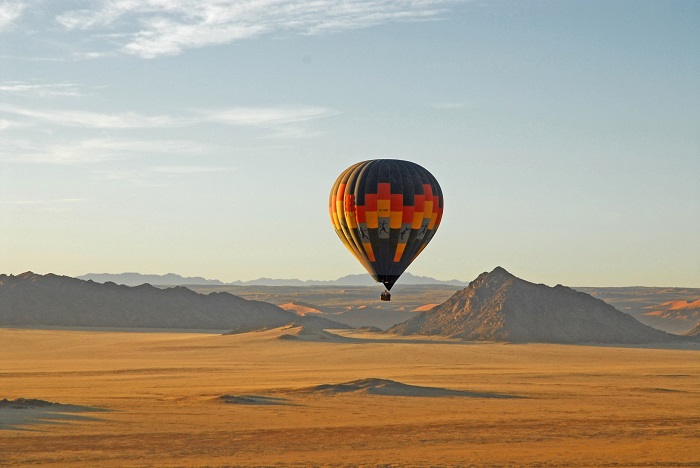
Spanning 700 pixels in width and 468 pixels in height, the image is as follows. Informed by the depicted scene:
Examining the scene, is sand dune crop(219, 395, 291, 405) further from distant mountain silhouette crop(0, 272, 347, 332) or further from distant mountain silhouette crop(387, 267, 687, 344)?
distant mountain silhouette crop(0, 272, 347, 332)

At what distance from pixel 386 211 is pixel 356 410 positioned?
44.2ft

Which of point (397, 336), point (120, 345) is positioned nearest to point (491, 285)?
point (397, 336)

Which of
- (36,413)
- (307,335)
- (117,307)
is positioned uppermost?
(117,307)

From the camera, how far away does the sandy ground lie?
3144 centimetres

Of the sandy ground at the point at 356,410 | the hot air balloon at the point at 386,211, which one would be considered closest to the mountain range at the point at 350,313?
the sandy ground at the point at 356,410

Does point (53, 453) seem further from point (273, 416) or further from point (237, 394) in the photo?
point (237, 394)

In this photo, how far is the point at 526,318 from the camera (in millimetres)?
97438

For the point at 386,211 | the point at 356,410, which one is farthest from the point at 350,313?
the point at 356,410

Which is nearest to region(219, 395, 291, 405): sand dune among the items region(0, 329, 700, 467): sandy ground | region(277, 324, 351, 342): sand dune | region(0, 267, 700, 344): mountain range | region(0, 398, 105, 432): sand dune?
region(0, 329, 700, 467): sandy ground

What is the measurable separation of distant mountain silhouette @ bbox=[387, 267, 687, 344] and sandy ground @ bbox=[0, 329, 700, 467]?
15.3 metres

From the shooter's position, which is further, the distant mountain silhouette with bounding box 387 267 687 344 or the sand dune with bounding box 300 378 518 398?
the distant mountain silhouette with bounding box 387 267 687 344

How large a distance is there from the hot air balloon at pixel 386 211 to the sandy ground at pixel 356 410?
23.0 ft

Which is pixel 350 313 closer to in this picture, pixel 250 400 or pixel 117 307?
pixel 117 307

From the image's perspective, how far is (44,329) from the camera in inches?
4808
